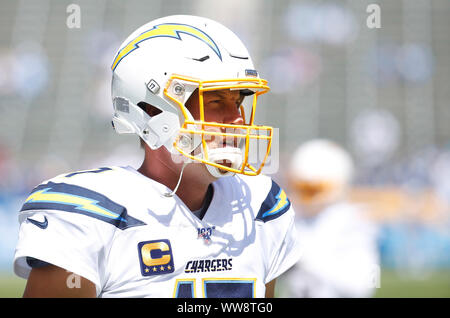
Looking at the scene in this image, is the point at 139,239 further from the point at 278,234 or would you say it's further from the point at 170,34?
the point at 170,34

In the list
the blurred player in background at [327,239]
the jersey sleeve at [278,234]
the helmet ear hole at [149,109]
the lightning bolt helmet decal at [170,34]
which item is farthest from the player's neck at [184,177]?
the blurred player in background at [327,239]

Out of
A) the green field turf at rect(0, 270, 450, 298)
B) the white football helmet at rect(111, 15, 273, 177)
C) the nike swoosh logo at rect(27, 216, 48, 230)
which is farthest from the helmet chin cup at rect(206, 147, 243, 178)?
the green field turf at rect(0, 270, 450, 298)

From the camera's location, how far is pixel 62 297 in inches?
56.6

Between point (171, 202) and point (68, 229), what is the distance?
0.32 m

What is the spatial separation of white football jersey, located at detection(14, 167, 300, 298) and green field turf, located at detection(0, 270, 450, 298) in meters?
4.91

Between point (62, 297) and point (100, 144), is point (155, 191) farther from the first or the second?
point (100, 144)

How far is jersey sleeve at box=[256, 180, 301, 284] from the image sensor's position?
71.6 inches

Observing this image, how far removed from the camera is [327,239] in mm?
3516

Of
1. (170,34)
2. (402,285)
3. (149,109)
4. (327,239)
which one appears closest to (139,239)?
(149,109)

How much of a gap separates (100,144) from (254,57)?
3.39 meters

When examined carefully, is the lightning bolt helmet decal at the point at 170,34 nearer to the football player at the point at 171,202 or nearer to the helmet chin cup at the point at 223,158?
the football player at the point at 171,202

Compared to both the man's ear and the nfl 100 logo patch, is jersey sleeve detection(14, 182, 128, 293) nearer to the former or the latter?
the nfl 100 logo patch

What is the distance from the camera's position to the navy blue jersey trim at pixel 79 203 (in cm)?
151

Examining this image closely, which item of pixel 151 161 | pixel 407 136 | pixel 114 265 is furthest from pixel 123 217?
pixel 407 136
